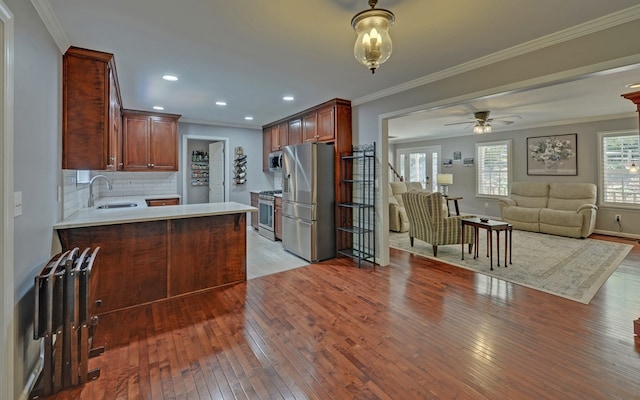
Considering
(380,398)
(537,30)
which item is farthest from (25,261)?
(537,30)

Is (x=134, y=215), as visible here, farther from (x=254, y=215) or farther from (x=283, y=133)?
(x=254, y=215)

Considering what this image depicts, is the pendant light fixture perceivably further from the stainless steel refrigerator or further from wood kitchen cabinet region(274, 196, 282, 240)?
wood kitchen cabinet region(274, 196, 282, 240)

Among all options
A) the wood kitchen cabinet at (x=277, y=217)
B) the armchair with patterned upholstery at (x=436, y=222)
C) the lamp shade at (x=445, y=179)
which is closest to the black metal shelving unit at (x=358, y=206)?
the armchair with patterned upholstery at (x=436, y=222)

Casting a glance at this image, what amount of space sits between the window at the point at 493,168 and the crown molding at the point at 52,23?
28.0ft

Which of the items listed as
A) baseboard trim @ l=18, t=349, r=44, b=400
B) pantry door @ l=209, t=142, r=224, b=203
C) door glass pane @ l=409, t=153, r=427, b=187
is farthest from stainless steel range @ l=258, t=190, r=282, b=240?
door glass pane @ l=409, t=153, r=427, b=187

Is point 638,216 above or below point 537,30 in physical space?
below

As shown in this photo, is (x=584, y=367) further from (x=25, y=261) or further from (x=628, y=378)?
(x=25, y=261)

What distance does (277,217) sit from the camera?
5.68m

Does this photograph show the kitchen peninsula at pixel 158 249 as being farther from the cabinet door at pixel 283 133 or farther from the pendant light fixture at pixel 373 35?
the cabinet door at pixel 283 133

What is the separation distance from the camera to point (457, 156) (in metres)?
8.53

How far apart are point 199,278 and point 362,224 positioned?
2.38 m

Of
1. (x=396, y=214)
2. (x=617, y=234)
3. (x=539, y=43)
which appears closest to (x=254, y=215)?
(x=396, y=214)

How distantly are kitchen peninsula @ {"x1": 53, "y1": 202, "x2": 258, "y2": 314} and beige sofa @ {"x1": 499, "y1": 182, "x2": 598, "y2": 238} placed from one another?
6.12 meters

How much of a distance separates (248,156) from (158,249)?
13.3ft
